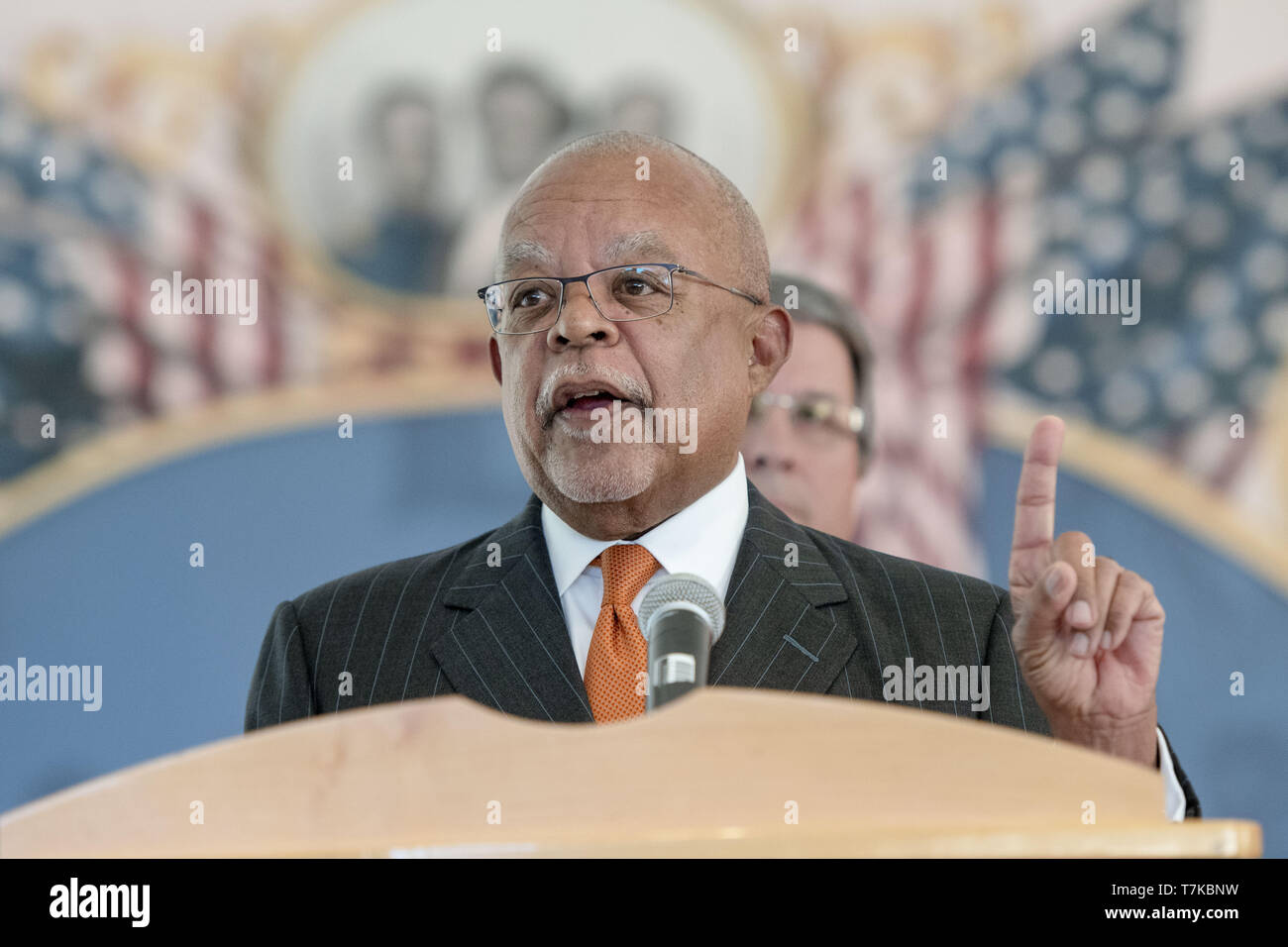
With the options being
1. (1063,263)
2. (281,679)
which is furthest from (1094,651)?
(1063,263)

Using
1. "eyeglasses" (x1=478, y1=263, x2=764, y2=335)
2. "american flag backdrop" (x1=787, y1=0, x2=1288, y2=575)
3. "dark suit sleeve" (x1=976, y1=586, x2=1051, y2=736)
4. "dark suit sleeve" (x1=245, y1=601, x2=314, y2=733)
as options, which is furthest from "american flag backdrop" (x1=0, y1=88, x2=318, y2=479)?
"dark suit sleeve" (x1=976, y1=586, x2=1051, y2=736)

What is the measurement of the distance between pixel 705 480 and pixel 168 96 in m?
3.09

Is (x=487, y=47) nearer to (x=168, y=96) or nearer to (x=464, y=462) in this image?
(x=168, y=96)

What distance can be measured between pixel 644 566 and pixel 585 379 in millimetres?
293

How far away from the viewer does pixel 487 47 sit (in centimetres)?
440

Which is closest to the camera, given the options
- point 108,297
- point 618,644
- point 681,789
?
point 681,789

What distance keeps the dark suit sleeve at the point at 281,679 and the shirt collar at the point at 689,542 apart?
42cm

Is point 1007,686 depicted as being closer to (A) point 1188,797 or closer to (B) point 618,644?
(A) point 1188,797

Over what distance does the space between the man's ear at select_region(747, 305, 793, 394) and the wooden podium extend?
4.25ft

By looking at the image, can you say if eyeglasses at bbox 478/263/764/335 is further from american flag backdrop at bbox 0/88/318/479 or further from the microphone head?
american flag backdrop at bbox 0/88/318/479

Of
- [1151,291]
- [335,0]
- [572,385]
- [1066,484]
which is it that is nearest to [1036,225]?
[1151,291]

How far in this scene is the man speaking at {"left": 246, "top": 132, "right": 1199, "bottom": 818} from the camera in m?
1.87

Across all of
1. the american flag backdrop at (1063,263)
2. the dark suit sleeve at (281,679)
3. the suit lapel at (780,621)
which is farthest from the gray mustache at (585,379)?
the american flag backdrop at (1063,263)

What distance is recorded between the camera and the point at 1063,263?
430 centimetres
